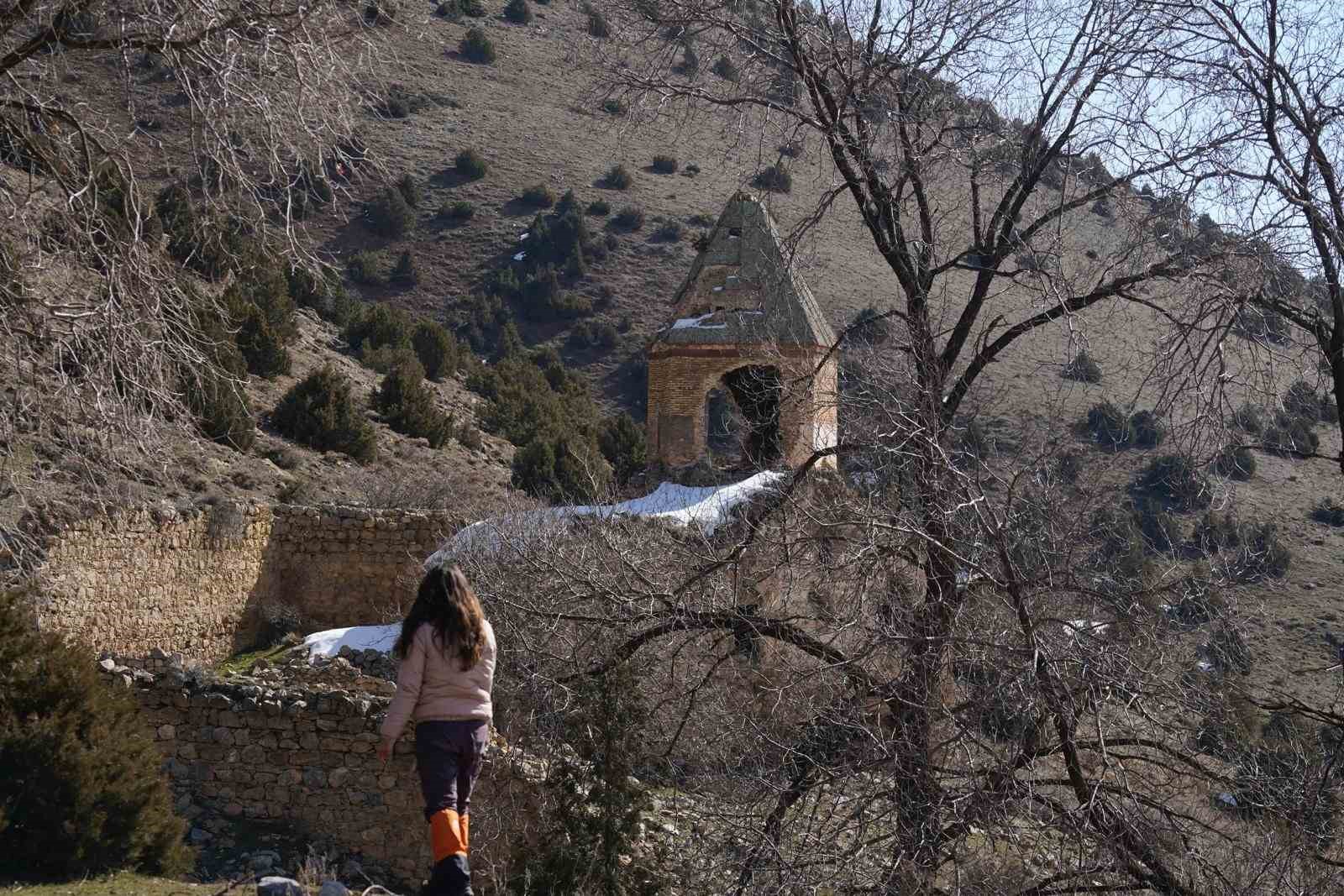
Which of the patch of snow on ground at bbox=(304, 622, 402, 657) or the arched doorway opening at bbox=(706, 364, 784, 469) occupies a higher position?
the arched doorway opening at bbox=(706, 364, 784, 469)

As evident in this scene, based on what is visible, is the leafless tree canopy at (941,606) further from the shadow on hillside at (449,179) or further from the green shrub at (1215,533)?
the shadow on hillside at (449,179)

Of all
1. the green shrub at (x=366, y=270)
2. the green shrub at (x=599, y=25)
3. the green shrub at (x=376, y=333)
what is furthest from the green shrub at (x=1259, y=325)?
the green shrub at (x=366, y=270)

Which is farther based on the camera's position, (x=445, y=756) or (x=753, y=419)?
(x=753, y=419)

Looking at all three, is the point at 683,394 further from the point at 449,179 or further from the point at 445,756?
the point at 449,179

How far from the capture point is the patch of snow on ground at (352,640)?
16391mm

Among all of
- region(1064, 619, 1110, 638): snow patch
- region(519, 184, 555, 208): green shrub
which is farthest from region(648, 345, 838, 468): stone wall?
region(519, 184, 555, 208): green shrub

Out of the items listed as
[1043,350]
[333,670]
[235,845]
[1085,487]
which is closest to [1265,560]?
[1085,487]

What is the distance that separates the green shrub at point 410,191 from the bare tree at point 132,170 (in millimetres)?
41331

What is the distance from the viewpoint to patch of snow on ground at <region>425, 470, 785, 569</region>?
42.8 ft

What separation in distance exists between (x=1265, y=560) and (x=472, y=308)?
37.0 meters

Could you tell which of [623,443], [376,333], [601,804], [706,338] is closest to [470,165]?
[376,333]

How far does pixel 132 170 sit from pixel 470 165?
44.6 metres

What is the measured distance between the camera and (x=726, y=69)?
28.2 ft

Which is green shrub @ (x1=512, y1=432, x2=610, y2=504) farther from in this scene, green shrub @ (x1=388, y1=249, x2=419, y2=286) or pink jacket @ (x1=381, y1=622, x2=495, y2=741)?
pink jacket @ (x1=381, y1=622, x2=495, y2=741)
